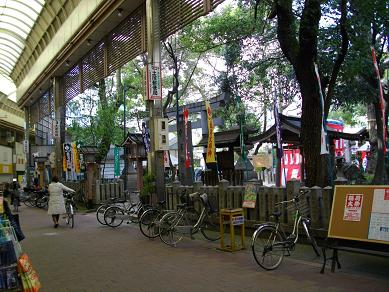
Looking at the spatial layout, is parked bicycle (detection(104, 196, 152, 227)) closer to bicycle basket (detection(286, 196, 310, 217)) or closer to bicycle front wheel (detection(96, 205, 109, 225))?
bicycle front wheel (detection(96, 205, 109, 225))

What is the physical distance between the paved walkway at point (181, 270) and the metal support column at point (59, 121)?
1463 centimetres

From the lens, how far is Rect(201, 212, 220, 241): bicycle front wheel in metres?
10.1

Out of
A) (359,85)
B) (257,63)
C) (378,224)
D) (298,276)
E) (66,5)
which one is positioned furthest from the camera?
(66,5)

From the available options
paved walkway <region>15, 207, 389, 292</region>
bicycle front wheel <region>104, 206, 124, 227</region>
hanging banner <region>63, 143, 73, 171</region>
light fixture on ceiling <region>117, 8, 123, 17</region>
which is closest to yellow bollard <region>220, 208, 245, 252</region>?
paved walkway <region>15, 207, 389, 292</region>

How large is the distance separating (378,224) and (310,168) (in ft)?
13.4

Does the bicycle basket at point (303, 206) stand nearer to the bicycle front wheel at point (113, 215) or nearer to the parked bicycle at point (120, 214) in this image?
the parked bicycle at point (120, 214)

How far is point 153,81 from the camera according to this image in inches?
487

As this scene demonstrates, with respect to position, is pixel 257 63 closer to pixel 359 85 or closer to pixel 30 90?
pixel 359 85

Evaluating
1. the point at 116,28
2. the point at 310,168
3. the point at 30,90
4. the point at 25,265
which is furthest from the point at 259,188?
the point at 30,90

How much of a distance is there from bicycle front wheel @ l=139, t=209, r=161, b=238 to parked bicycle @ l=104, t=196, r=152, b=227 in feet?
5.25

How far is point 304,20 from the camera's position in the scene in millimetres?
9711

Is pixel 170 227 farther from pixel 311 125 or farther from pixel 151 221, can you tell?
pixel 311 125

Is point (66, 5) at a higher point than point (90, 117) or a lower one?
higher

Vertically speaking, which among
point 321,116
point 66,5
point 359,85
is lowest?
point 321,116
